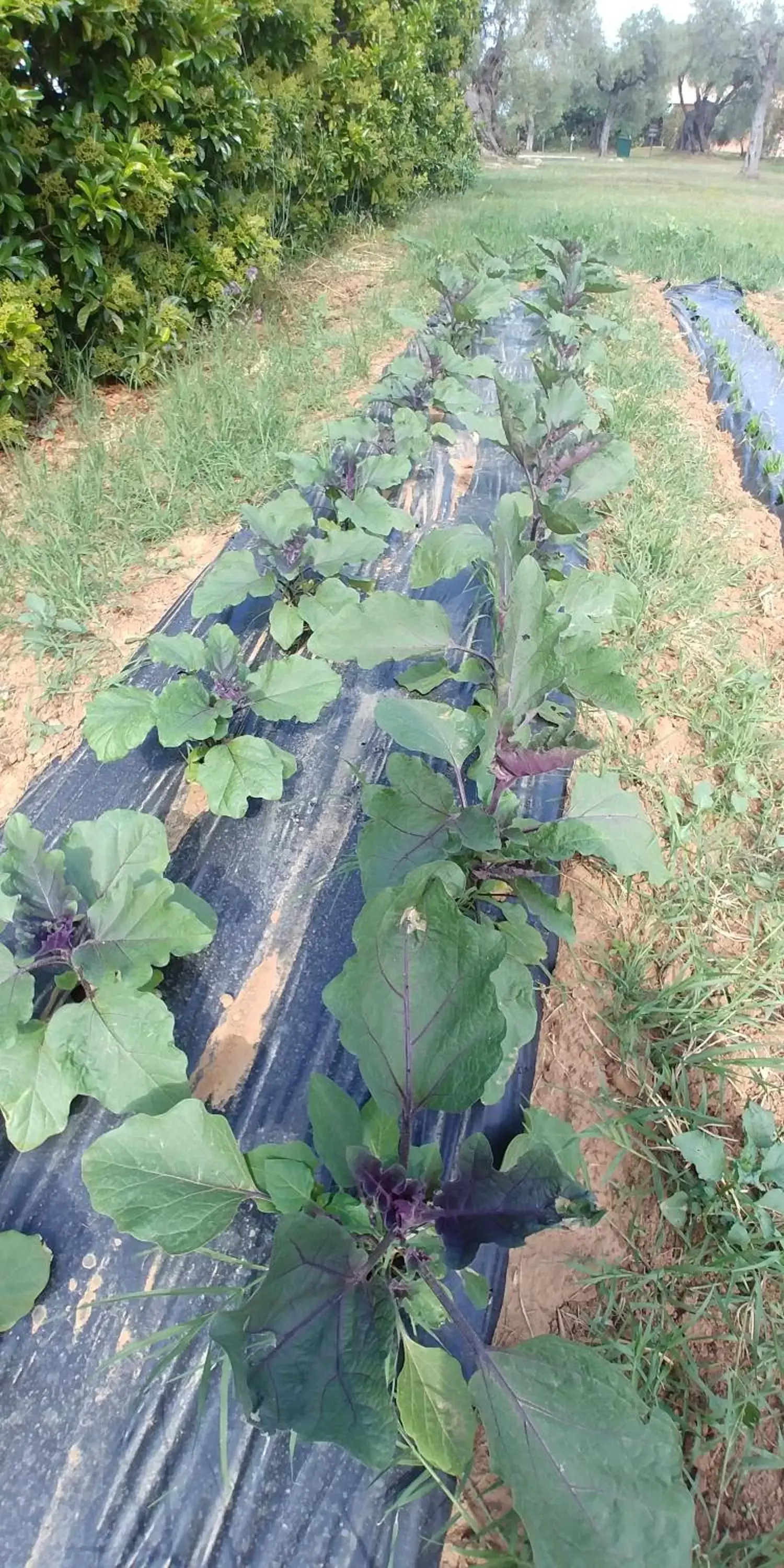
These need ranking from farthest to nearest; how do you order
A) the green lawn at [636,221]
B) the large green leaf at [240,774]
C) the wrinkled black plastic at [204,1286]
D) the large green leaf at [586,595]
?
1. the green lawn at [636,221]
2. the large green leaf at [586,595]
3. the large green leaf at [240,774]
4. the wrinkled black plastic at [204,1286]

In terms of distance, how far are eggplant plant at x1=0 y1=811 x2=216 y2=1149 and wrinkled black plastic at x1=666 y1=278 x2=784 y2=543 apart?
2.77m

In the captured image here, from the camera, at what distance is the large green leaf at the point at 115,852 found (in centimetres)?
133

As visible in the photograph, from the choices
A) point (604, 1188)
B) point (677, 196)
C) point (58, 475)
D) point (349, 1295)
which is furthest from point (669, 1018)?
point (677, 196)

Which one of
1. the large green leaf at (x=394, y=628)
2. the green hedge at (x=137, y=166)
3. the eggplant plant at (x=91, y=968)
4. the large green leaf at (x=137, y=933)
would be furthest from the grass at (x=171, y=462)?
the large green leaf at (x=137, y=933)

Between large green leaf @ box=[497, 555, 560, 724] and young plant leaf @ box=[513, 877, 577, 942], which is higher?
large green leaf @ box=[497, 555, 560, 724]

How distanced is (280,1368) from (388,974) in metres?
0.40

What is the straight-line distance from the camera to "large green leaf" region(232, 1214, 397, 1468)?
0.72 metres

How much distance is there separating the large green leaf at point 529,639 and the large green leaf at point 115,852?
0.66 meters

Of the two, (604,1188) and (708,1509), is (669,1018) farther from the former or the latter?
(708,1509)

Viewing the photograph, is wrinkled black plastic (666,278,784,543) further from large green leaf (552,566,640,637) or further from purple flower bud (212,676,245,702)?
purple flower bud (212,676,245,702)

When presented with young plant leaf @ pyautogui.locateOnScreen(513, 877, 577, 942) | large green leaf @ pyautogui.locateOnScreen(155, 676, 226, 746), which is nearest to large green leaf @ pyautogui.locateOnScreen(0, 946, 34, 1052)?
large green leaf @ pyautogui.locateOnScreen(155, 676, 226, 746)

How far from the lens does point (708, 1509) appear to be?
0.96m

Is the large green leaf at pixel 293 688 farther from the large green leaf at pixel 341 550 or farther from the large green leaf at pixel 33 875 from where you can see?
the large green leaf at pixel 33 875

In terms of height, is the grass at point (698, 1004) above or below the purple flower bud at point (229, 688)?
below
